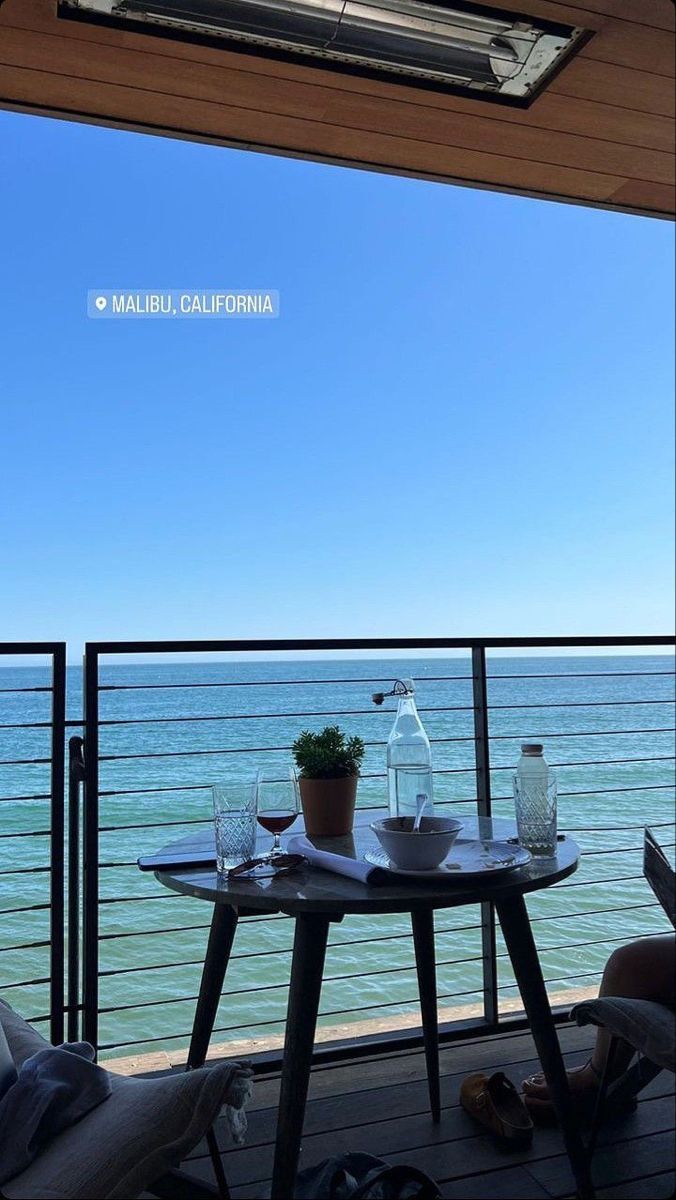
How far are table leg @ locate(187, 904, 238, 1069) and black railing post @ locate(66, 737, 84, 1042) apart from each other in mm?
412

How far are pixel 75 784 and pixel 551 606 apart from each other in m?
24.6

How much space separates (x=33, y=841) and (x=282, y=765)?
12459 millimetres

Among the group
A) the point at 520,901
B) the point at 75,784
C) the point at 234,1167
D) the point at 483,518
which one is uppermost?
the point at 483,518

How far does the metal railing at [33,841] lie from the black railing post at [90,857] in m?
0.05

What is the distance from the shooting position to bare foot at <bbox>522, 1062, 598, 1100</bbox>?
180cm

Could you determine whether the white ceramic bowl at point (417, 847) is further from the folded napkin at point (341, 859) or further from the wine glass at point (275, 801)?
the wine glass at point (275, 801)

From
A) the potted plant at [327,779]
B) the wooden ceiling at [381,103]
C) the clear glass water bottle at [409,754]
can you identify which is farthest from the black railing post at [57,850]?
the wooden ceiling at [381,103]

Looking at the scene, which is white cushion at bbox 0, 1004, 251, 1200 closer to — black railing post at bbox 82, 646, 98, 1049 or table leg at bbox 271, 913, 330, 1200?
table leg at bbox 271, 913, 330, 1200

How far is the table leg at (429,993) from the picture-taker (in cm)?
194

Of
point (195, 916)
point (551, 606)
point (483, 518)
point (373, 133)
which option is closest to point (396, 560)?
point (483, 518)

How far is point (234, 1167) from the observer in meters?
1.74

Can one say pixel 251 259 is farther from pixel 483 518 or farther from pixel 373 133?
pixel 373 133

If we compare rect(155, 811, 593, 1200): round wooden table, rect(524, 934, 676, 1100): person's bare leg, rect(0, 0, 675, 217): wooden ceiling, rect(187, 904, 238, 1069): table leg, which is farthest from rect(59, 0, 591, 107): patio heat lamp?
rect(524, 934, 676, 1100): person's bare leg

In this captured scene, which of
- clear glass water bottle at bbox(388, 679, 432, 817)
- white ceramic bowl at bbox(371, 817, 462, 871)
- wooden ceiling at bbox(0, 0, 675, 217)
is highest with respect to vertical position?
wooden ceiling at bbox(0, 0, 675, 217)
